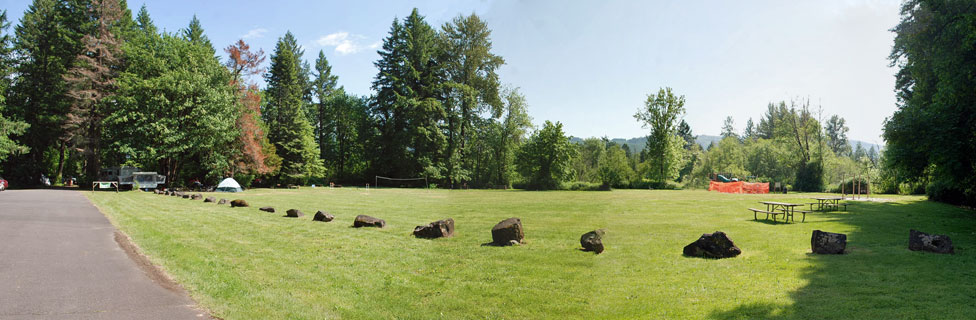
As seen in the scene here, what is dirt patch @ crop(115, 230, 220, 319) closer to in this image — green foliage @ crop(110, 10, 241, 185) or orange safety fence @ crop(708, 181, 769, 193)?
green foliage @ crop(110, 10, 241, 185)

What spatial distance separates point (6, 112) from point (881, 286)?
6378 centimetres

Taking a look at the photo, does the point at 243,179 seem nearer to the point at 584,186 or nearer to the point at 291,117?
the point at 291,117

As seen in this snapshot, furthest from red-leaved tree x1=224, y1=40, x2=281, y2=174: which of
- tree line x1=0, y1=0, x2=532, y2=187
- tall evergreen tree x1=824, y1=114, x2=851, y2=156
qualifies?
tall evergreen tree x1=824, y1=114, x2=851, y2=156

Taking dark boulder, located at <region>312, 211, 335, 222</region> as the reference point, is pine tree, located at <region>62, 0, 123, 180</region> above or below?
above

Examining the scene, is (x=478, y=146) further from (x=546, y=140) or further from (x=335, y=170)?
(x=335, y=170)

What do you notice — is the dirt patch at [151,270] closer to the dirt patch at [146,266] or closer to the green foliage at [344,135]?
the dirt patch at [146,266]

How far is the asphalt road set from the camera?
6027mm

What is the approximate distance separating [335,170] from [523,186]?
2760cm

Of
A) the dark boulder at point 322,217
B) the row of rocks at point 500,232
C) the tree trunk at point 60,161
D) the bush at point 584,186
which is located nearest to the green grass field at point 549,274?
the row of rocks at point 500,232

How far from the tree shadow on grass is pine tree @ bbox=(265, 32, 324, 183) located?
1947 inches

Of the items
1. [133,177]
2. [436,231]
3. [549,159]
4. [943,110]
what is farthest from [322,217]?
[549,159]

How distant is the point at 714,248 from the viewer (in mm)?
9805

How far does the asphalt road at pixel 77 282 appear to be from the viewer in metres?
6.03

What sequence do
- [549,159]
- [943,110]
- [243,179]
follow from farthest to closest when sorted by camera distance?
[549,159] < [243,179] < [943,110]
